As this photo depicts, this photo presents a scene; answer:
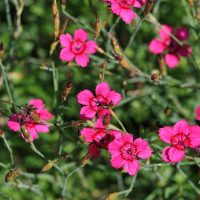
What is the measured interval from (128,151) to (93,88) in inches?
49.9

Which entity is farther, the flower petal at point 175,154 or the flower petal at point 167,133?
the flower petal at point 167,133

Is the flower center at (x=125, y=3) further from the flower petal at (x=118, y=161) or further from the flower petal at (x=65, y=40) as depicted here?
the flower petal at (x=118, y=161)

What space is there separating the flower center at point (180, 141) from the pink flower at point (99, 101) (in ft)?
0.99

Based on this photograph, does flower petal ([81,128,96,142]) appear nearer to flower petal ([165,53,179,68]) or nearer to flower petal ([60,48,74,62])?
flower petal ([60,48,74,62])

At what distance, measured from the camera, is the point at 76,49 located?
7.34 ft

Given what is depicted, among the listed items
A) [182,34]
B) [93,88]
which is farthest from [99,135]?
[93,88]

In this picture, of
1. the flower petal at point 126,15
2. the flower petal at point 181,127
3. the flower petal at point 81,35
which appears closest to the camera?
the flower petal at point 181,127

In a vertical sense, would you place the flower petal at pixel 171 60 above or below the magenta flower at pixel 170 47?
below

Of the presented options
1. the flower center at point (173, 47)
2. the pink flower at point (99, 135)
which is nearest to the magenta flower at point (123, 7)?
the pink flower at point (99, 135)

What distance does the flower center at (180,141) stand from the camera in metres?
2.00

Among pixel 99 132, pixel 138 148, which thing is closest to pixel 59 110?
pixel 99 132

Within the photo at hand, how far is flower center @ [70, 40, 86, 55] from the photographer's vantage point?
2227 millimetres

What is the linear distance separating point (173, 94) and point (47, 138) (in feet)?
2.95

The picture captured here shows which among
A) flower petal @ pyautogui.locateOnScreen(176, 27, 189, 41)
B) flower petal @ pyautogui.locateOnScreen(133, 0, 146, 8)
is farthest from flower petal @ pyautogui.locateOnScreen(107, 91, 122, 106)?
flower petal @ pyautogui.locateOnScreen(176, 27, 189, 41)
